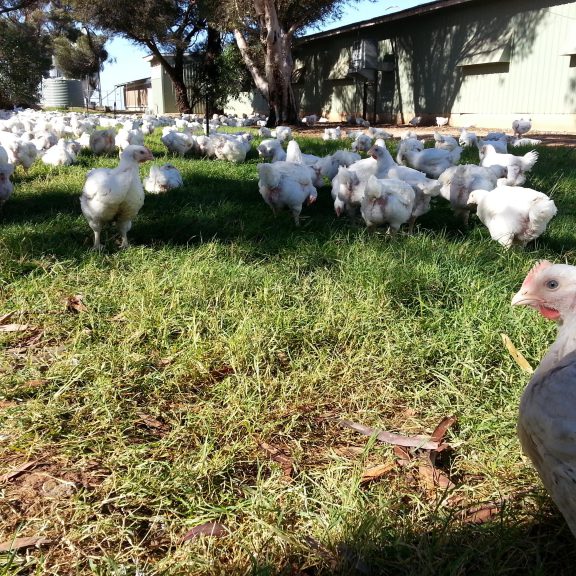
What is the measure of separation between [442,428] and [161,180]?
5188 millimetres

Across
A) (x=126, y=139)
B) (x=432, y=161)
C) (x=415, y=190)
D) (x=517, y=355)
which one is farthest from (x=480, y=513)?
(x=126, y=139)

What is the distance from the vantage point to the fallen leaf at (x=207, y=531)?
1.79m

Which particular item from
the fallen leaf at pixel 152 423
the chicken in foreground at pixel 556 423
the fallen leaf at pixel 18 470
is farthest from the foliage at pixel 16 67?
the chicken in foreground at pixel 556 423

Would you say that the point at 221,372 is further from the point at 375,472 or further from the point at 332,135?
the point at 332,135

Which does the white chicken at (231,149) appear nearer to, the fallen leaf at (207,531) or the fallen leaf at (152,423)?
the fallen leaf at (152,423)

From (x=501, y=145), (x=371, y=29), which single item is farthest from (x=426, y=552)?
(x=371, y=29)

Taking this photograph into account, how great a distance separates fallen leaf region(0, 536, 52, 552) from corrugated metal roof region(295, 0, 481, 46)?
20289 millimetres

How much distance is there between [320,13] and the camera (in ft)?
63.4

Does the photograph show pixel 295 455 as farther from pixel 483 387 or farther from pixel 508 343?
pixel 508 343

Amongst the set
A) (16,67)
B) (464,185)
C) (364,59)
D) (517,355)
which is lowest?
(517,355)

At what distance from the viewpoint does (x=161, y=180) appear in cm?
662

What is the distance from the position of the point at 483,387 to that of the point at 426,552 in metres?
1.12

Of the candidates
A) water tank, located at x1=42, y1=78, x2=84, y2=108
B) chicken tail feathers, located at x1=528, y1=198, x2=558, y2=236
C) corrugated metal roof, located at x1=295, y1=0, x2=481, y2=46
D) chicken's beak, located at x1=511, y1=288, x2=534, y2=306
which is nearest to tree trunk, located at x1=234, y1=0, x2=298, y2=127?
corrugated metal roof, located at x1=295, y1=0, x2=481, y2=46

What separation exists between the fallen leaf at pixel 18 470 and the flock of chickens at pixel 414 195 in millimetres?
1776
